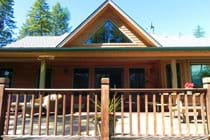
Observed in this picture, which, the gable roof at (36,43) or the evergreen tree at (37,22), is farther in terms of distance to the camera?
the evergreen tree at (37,22)

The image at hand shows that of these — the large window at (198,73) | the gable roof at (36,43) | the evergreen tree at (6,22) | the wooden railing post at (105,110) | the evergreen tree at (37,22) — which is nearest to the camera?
the wooden railing post at (105,110)

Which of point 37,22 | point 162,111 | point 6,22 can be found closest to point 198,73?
point 162,111

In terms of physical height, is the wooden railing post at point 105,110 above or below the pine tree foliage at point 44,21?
below

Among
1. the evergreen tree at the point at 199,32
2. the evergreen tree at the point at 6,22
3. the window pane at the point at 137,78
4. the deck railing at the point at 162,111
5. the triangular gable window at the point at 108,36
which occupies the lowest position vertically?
the deck railing at the point at 162,111

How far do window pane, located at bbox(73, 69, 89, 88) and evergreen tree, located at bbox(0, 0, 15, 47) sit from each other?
843 inches

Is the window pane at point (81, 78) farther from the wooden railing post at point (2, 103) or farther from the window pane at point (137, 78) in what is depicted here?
the wooden railing post at point (2, 103)

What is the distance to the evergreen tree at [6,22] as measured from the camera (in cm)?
2888

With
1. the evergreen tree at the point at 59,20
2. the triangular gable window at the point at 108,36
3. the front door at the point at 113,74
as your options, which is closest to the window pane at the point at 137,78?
the front door at the point at 113,74

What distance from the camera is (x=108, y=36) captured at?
11.0 meters

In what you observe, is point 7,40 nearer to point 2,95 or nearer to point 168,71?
point 168,71

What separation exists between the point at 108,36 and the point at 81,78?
259cm

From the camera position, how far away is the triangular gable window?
35.9 ft

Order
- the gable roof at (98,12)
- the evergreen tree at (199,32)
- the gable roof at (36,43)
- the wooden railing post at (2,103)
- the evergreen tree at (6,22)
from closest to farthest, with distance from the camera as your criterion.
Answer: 1. the wooden railing post at (2,103)
2. the gable roof at (98,12)
3. the gable roof at (36,43)
4. the evergreen tree at (6,22)
5. the evergreen tree at (199,32)

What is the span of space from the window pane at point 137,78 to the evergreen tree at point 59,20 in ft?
80.0
